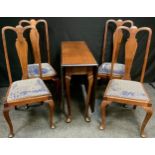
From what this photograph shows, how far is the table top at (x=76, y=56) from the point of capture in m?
1.69

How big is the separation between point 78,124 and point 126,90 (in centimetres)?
64

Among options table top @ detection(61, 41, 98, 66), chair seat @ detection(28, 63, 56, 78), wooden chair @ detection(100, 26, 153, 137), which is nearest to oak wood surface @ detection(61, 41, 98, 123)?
table top @ detection(61, 41, 98, 66)

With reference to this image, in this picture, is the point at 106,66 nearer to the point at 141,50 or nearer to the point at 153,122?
the point at 141,50

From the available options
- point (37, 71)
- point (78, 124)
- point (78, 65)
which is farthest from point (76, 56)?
point (78, 124)

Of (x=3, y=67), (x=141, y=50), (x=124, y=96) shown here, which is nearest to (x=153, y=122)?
(x=124, y=96)

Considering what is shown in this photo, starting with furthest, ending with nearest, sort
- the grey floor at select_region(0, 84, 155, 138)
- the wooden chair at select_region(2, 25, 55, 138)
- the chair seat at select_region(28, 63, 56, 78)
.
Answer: the chair seat at select_region(28, 63, 56, 78) < the grey floor at select_region(0, 84, 155, 138) < the wooden chair at select_region(2, 25, 55, 138)

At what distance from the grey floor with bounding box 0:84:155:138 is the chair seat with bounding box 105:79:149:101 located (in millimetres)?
424

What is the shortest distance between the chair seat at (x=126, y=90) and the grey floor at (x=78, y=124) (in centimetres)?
42

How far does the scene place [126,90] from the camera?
Answer: 5.75 ft

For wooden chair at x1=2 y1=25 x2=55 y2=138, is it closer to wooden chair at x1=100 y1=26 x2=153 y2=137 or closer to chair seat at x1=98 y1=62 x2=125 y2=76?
wooden chair at x1=100 y1=26 x2=153 y2=137

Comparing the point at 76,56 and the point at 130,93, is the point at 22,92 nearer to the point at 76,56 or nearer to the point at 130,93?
the point at 76,56

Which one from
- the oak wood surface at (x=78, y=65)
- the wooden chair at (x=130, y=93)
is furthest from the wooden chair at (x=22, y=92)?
the wooden chair at (x=130, y=93)

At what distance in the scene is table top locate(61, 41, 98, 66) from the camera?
169 centimetres

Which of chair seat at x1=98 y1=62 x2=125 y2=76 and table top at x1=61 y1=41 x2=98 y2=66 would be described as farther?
chair seat at x1=98 y1=62 x2=125 y2=76
